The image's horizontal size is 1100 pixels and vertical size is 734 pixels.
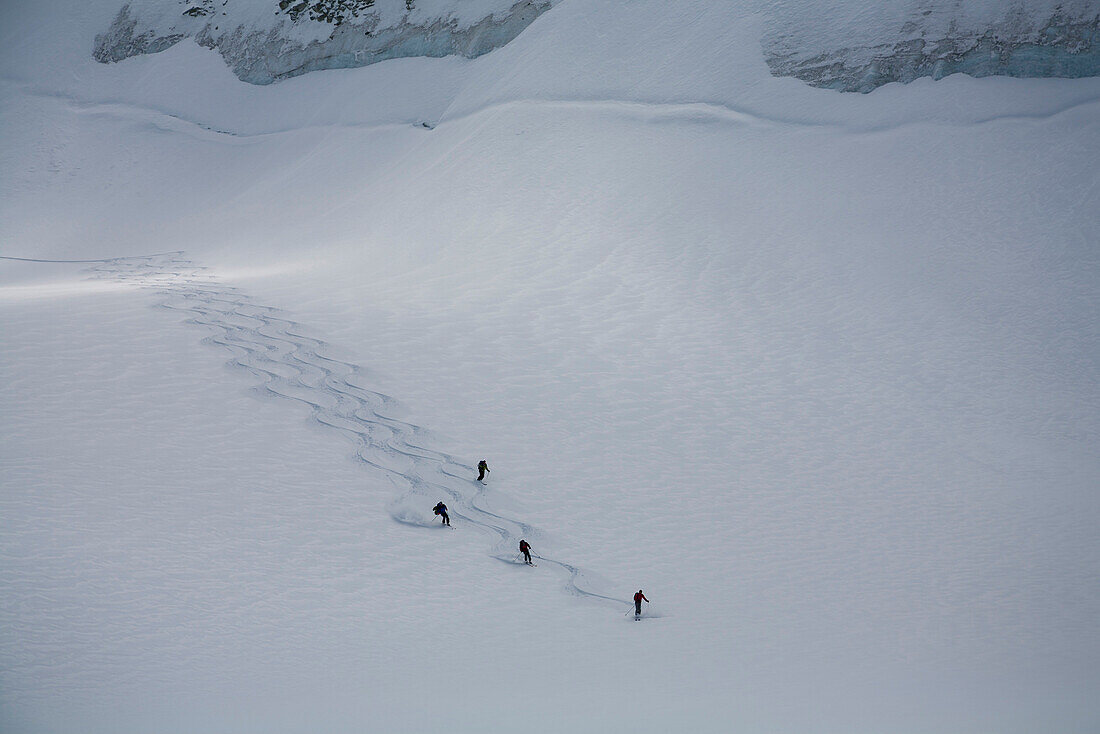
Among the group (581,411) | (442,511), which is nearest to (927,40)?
(581,411)

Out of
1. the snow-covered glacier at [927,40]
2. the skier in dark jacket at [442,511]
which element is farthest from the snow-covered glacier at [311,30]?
the skier in dark jacket at [442,511]

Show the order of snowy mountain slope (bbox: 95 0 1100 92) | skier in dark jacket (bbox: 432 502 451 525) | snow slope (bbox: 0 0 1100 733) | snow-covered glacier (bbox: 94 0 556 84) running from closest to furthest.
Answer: snow slope (bbox: 0 0 1100 733), skier in dark jacket (bbox: 432 502 451 525), snowy mountain slope (bbox: 95 0 1100 92), snow-covered glacier (bbox: 94 0 556 84)

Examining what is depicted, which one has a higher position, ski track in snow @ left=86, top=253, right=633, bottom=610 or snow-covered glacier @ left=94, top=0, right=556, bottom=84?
snow-covered glacier @ left=94, top=0, right=556, bottom=84

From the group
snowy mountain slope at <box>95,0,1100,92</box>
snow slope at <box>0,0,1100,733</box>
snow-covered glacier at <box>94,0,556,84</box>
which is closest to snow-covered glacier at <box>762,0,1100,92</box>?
snowy mountain slope at <box>95,0,1100,92</box>

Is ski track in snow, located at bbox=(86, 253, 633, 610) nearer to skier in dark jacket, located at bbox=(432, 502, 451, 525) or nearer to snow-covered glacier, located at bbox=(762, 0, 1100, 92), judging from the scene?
skier in dark jacket, located at bbox=(432, 502, 451, 525)

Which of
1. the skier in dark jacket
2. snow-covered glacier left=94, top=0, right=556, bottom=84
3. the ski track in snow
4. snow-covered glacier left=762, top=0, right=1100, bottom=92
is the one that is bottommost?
the skier in dark jacket

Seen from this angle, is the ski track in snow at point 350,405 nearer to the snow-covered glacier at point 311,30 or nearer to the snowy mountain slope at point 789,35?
the snow-covered glacier at point 311,30

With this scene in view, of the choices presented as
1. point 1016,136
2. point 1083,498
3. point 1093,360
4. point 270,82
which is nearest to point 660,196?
point 1016,136
